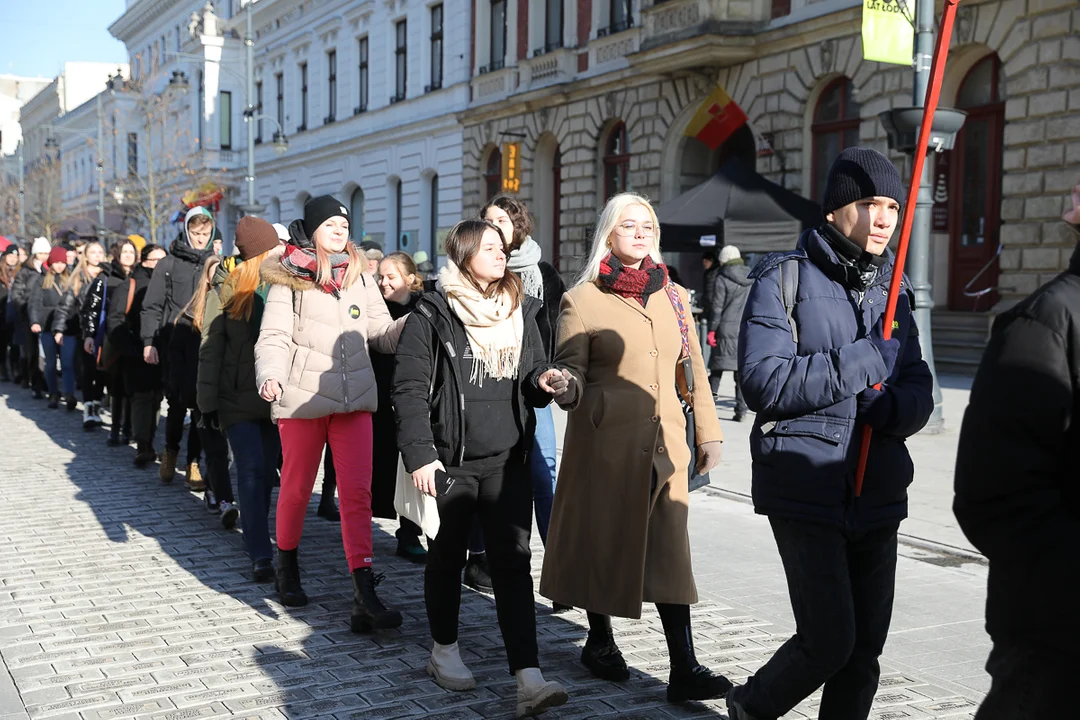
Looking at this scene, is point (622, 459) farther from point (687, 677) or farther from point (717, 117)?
point (717, 117)

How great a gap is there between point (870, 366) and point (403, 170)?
32.8 m

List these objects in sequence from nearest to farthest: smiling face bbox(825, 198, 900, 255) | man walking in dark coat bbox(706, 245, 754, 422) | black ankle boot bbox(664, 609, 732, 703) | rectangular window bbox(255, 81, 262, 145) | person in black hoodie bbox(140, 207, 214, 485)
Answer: smiling face bbox(825, 198, 900, 255) → black ankle boot bbox(664, 609, 732, 703) → person in black hoodie bbox(140, 207, 214, 485) → man walking in dark coat bbox(706, 245, 754, 422) → rectangular window bbox(255, 81, 262, 145)

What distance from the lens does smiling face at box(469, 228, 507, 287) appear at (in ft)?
14.8

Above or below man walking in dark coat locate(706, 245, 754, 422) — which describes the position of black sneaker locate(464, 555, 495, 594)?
below

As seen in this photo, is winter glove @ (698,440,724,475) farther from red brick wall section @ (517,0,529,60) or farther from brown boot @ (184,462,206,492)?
red brick wall section @ (517,0,529,60)

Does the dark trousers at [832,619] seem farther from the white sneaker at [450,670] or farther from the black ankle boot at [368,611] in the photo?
the black ankle boot at [368,611]

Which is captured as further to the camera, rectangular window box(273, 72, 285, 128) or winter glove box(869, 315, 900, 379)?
rectangular window box(273, 72, 285, 128)

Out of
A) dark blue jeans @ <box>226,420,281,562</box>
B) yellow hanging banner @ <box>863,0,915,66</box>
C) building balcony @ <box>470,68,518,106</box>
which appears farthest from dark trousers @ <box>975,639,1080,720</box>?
building balcony @ <box>470,68,518,106</box>

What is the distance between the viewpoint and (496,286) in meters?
4.62

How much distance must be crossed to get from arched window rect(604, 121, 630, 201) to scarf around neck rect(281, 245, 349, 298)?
20.1 meters

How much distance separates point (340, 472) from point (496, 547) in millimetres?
1335

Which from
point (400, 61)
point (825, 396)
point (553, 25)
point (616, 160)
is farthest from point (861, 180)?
point (400, 61)

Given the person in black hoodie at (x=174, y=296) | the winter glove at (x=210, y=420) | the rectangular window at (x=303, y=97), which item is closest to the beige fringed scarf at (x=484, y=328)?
the winter glove at (x=210, y=420)

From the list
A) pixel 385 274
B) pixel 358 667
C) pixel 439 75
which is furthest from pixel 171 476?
pixel 439 75
